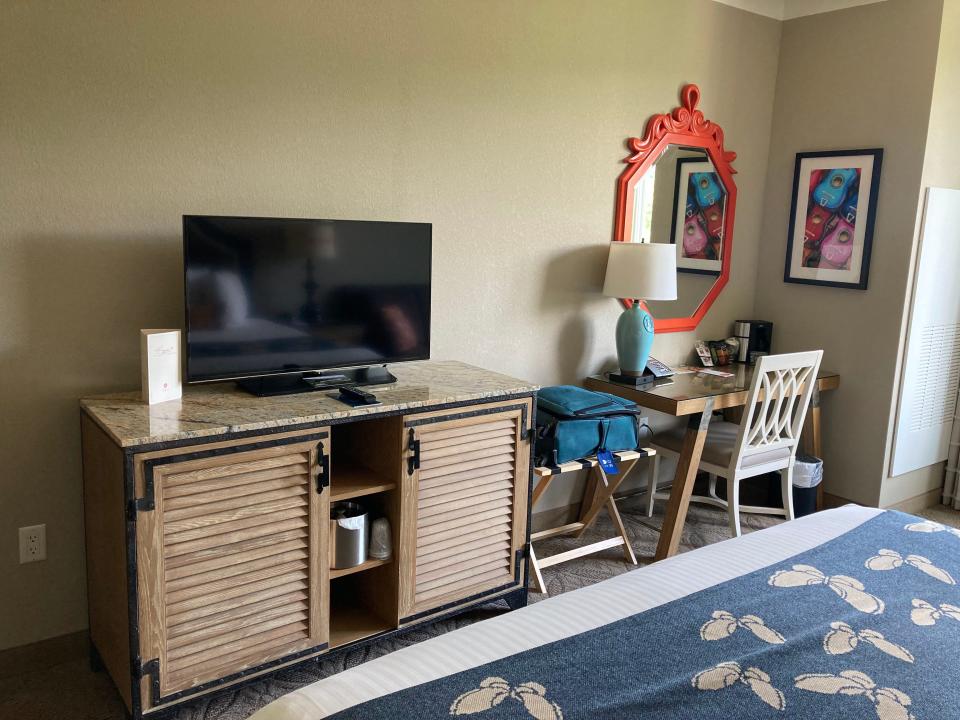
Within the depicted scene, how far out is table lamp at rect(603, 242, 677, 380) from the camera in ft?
11.0

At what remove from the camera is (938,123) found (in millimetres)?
3600

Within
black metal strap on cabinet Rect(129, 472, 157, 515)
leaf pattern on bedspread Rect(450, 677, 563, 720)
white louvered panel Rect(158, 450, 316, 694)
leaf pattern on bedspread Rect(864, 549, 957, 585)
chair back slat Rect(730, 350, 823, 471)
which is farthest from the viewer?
chair back slat Rect(730, 350, 823, 471)

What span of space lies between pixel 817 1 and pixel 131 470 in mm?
3770

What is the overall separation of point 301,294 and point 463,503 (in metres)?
0.85

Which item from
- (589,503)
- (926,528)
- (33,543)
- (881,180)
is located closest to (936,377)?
(881,180)

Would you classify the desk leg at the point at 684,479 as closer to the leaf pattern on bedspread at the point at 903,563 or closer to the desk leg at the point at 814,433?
the desk leg at the point at 814,433

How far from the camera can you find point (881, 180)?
3711mm

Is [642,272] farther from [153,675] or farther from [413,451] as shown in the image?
[153,675]

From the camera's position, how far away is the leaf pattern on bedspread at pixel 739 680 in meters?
1.24

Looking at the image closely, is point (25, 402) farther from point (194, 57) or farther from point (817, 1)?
point (817, 1)

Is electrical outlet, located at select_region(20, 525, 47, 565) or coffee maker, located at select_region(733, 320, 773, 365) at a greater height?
coffee maker, located at select_region(733, 320, 773, 365)

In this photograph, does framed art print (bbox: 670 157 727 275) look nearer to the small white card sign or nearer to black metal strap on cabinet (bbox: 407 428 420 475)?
black metal strap on cabinet (bbox: 407 428 420 475)

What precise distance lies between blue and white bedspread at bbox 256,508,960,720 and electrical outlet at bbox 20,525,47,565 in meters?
1.44

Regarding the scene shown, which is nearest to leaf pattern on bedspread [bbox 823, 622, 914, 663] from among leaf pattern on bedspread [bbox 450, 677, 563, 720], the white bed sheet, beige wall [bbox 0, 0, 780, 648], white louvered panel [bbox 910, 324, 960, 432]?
the white bed sheet
